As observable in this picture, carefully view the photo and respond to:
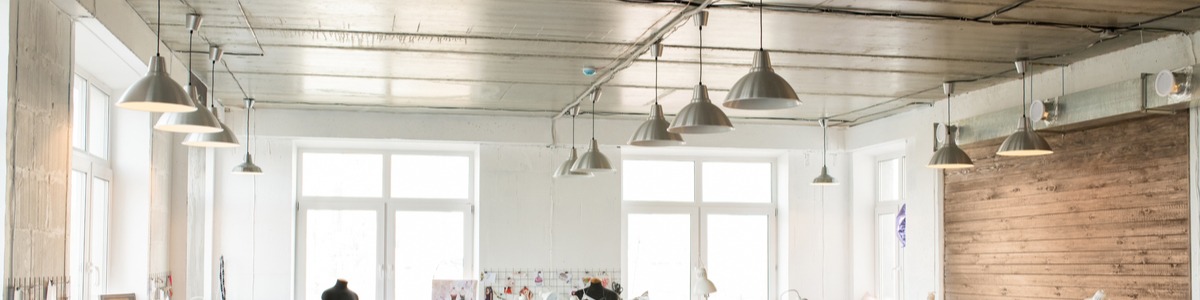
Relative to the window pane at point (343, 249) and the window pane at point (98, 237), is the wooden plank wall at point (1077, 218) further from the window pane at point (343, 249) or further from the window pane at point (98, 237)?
the window pane at point (98, 237)

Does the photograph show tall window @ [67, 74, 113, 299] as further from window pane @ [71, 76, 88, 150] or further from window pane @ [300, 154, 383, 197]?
window pane @ [300, 154, 383, 197]

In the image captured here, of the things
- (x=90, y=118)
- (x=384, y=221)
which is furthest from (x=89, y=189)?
(x=384, y=221)

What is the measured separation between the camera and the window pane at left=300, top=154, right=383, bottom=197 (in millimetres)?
11719

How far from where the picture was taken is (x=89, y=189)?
7719 mm

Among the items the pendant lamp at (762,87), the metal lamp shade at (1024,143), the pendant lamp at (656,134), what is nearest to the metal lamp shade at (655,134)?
the pendant lamp at (656,134)

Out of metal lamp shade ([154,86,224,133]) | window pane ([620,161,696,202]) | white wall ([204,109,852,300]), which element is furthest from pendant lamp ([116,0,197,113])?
window pane ([620,161,696,202])

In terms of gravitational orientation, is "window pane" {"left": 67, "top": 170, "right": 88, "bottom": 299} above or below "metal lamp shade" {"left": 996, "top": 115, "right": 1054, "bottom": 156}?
below

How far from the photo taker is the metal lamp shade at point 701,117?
212 inches

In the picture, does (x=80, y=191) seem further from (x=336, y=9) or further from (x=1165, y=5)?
(x=1165, y=5)

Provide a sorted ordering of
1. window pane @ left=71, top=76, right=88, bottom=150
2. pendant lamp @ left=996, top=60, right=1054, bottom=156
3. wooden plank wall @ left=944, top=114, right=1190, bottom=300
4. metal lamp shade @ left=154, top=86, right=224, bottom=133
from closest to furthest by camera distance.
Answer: metal lamp shade @ left=154, top=86, right=224, bottom=133, pendant lamp @ left=996, top=60, right=1054, bottom=156, wooden plank wall @ left=944, top=114, right=1190, bottom=300, window pane @ left=71, top=76, right=88, bottom=150

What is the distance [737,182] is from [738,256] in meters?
0.81

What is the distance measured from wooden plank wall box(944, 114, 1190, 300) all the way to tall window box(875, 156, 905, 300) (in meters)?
2.12

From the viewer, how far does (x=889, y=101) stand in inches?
391

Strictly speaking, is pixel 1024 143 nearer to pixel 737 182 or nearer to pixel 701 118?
pixel 701 118
